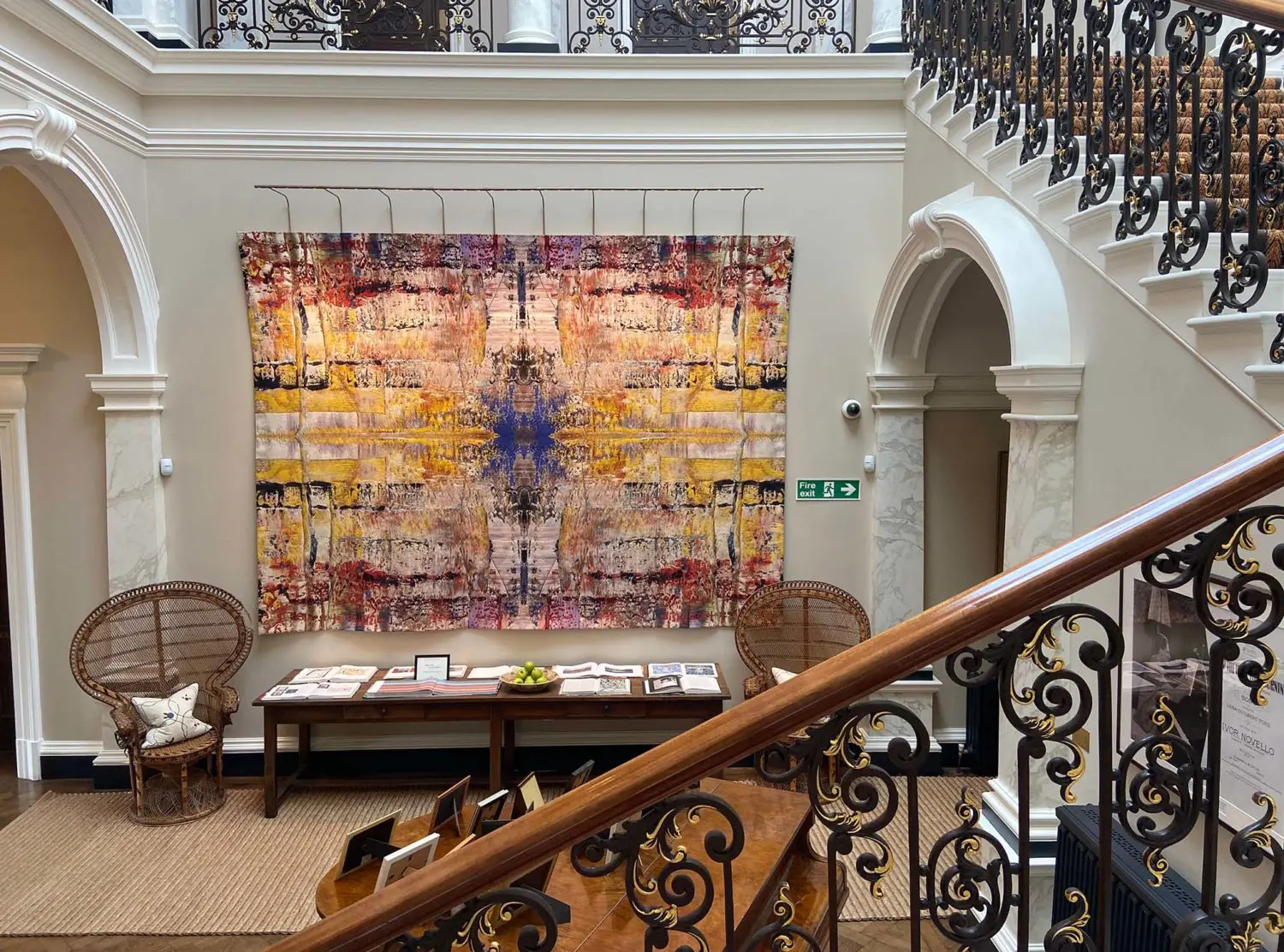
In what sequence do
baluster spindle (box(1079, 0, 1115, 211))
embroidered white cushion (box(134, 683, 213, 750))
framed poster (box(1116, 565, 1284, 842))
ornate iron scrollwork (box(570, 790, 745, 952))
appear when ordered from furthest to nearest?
embroidered white cushion (box(134, 683, 213, 750)), baluster spindle (box(1079, 0, 1115, 211)), framed poster (box(1116, 565, 1284, 842)), ornate iron scrollwork (box(570, 790, 745, 952))

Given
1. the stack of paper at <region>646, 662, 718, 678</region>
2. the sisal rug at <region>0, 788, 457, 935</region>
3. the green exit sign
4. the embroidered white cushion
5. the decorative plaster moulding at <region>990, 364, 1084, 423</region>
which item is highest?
the decorative plaster moulding at <region>990, 364, 1084, 423</region>

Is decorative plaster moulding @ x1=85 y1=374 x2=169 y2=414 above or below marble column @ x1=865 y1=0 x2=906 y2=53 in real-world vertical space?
below

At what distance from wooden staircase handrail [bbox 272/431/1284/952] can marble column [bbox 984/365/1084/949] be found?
7.05ft

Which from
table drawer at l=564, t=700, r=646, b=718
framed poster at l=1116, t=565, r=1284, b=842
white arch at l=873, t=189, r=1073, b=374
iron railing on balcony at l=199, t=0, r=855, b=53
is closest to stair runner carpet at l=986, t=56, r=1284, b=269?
white arch at l=873, t=189, r=1073, b=374

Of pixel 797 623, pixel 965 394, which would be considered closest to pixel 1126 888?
pixel 797 623

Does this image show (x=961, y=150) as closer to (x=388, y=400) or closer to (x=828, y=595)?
(x=828, y=595)

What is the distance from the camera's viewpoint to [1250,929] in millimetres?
1521

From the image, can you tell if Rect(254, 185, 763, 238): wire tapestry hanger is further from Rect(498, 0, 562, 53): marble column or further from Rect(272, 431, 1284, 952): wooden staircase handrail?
Rect(272, 431, 1284, 952): wooden staircase handrail

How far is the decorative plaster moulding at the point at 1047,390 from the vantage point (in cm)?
347

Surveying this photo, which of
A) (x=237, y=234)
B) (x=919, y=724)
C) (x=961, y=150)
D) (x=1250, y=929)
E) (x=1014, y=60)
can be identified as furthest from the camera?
(x=237, y=234)

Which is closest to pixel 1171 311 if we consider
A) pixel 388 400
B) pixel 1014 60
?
pixel 1014 60

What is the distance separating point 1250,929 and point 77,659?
6014 mm

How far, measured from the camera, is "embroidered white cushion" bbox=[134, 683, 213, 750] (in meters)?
5.43

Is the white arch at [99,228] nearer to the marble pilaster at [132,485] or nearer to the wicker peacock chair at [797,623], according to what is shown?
the marble pilaster at [132,485]
